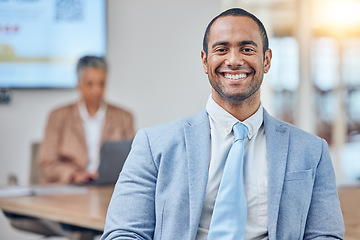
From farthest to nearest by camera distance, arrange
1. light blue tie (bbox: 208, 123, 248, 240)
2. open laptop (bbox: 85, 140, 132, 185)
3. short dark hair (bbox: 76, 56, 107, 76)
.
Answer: short dark hair (bbox: 76, 56, 107, 76), open laptop (bbox: 85, 140, 132, 185), light blue tie (bbox: 208, 123, 248, 240)

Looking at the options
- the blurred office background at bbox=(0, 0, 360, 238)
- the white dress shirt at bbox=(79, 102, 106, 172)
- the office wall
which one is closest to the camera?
the white dress shirt at bbox=(79, 102, 106, 172)

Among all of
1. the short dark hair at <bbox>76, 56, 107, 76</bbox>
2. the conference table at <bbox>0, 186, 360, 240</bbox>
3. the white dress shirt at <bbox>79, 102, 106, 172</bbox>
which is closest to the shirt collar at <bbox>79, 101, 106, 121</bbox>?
the white dress shirt at <bbox>79, 102, 106, 172</bbox>

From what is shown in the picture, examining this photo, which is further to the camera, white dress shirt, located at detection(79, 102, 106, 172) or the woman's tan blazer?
white dress shirt, located at detection(79, 102, 106, 172)

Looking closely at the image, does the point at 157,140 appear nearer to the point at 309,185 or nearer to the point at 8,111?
the point at 309,185

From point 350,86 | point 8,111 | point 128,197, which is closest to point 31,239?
point 8,111

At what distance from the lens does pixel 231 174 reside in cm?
159

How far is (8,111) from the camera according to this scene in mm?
5074

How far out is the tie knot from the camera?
1.65 m

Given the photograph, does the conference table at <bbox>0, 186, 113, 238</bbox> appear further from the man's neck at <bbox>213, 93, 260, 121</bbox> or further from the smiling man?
the man's neck at <bbox>213, 93, 260, 121</bbox>

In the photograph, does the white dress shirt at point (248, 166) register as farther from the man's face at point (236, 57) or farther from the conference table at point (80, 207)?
the conference table at point (80, 207)

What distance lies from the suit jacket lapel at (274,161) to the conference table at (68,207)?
880 mm

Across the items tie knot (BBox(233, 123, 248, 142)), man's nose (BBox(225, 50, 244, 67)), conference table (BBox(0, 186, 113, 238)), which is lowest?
conference table (BBox(0, 186, 113, 238))

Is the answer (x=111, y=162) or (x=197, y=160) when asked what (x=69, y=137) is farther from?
(x=197, y=160)

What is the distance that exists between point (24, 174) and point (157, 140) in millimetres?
3691
